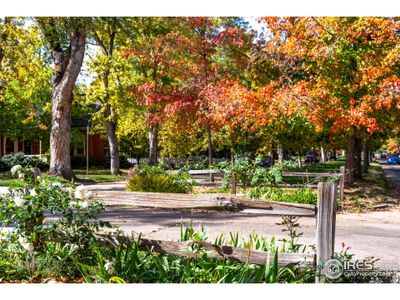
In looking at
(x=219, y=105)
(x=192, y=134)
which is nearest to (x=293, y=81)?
(x=219, y=105)

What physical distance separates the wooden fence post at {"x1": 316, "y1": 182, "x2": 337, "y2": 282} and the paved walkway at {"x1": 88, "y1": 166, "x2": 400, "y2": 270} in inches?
65.8

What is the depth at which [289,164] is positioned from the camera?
43.4 feet

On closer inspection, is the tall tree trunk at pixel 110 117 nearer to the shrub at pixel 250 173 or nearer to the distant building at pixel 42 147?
the distant building at pixel 42 147

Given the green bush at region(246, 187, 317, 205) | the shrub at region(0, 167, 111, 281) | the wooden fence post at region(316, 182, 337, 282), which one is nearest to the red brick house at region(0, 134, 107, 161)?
the green bush at region(246, 187, 317, 205)

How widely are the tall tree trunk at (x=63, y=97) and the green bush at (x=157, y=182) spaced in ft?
16.3

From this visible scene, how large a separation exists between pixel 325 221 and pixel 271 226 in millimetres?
4198

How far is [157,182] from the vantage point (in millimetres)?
11359

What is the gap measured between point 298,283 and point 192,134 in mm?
22089

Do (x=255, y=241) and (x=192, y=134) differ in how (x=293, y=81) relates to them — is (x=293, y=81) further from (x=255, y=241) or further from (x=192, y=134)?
(x=192, y=134)

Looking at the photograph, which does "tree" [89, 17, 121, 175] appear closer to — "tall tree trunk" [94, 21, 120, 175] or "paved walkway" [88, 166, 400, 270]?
"tall tree trunk" [94, 21, 120, 175]

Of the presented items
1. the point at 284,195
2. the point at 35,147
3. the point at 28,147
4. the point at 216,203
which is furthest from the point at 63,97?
the point at 28,147

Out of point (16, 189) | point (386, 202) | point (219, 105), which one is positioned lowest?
point (386, 202)

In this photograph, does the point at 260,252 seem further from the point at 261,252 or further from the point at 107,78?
the point at 107,78

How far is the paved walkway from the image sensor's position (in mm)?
6547
